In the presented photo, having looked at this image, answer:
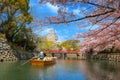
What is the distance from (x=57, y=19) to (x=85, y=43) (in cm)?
163

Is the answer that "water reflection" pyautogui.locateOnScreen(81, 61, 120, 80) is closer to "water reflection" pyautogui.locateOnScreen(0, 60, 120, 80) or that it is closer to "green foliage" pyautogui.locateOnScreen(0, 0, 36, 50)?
"water reflection" pyautogui.locateOnScreen(0, 60, 120, 80)

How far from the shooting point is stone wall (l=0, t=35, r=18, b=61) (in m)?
33.4

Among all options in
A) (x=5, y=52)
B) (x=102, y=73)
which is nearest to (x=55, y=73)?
(x=102, y=73)

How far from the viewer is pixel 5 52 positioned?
111 feet

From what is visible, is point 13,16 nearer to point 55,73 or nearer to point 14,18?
point 14,18

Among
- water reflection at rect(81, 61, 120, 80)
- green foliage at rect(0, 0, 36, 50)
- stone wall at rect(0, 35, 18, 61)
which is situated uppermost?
green foliage at rect(0, 0, 36, 50)

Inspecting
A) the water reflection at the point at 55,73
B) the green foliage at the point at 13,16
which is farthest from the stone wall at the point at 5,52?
the water reflection at the point at 55,73

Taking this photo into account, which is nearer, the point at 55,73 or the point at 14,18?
the point at 55,73

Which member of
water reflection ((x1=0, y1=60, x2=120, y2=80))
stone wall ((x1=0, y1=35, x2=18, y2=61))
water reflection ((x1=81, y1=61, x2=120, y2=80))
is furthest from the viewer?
stone wall ((x1=0, y1=35, x2=18, y2=61))

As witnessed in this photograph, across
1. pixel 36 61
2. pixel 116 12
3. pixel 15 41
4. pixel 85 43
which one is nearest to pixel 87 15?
pixel 116 12

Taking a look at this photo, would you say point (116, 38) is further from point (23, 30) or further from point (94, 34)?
point (23, 30)

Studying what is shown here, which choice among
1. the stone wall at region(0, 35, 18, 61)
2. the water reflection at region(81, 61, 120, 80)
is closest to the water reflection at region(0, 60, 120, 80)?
the water reflection at region(81, 61, 120, 80)

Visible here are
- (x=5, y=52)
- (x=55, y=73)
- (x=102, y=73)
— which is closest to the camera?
(x=55, y=73)

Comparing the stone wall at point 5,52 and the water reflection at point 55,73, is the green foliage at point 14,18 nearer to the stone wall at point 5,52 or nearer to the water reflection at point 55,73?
the stone wall at point 5,52
